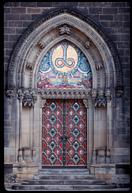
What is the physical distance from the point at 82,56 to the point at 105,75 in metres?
1.02

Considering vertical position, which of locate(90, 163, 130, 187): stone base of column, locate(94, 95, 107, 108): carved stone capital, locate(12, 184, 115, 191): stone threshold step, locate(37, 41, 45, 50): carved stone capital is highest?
locate(37, 41, 45, 50): carved stone capital

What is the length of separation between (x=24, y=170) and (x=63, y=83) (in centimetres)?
284

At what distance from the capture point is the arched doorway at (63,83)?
52.6 feet

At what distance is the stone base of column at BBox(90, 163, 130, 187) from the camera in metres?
15.8

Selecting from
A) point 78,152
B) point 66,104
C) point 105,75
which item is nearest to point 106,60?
point 105,75

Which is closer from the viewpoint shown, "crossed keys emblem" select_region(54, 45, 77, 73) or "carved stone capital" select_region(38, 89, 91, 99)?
"carved stone capital" select_region(38, 89, 91, 99)

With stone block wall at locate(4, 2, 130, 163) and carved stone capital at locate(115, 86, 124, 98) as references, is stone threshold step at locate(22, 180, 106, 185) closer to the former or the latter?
carved stone capital at locate(115, 86, 124, 98)

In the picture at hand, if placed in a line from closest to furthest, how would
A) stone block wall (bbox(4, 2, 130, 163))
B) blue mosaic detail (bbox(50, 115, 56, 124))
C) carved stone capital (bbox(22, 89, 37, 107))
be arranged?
carved stone capital (bbox(22, 89, 37, 107)) → stone block wall (bbox(4, 2, 130, 163)) → blue mosaic detail (bbox(50, 115, 56, 124))

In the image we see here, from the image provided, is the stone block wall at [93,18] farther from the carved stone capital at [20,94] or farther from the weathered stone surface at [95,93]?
the carved stone capital at [20,94]

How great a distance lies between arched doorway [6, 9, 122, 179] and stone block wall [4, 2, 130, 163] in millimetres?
217

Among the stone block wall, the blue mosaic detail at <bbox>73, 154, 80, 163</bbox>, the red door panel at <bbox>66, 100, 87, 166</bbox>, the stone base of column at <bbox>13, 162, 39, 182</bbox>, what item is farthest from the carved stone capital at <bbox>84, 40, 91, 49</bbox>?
the stone base of column at <bbox>13, 162, 39, 182</bbox>

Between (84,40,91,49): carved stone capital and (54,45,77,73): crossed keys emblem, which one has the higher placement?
(84,40,91,49): carved stone capital

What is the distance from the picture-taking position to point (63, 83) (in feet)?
54.7

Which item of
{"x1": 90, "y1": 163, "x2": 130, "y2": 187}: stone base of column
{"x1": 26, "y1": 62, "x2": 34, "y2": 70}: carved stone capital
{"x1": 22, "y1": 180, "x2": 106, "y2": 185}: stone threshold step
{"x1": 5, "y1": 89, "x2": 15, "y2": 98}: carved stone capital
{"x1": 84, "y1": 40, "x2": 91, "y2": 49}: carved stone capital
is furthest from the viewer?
{"x1": 84, "y1": 40, "x2": 91, "y2": 49}: carved stone capital
